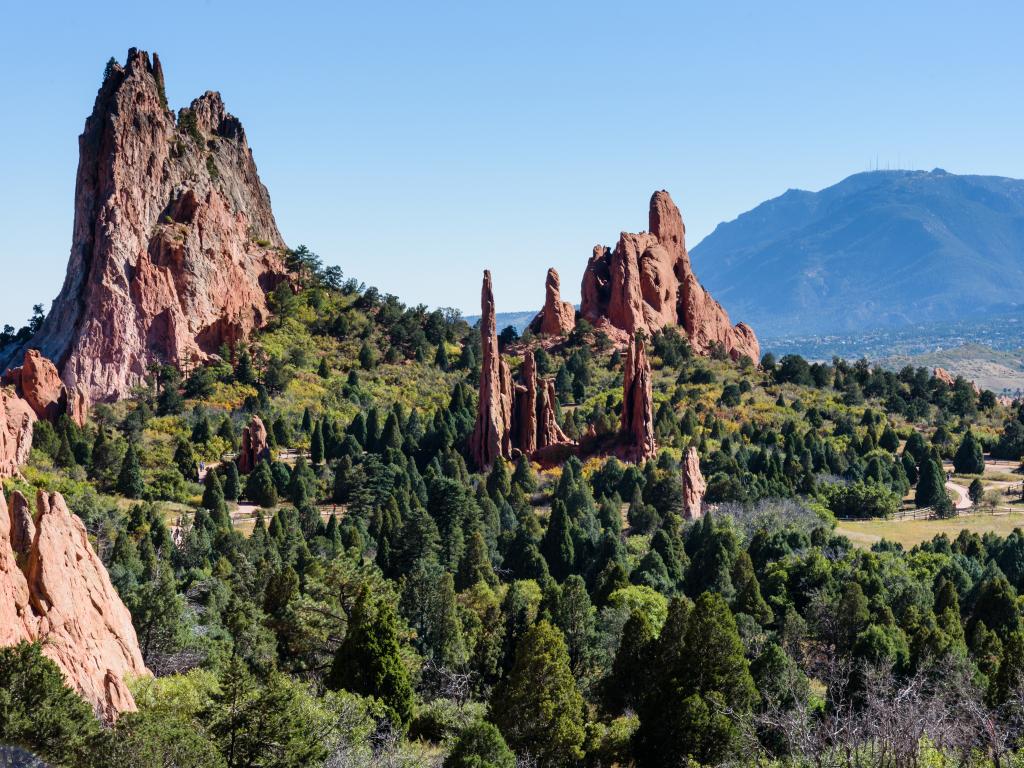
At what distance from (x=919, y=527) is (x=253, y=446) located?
50.0 m

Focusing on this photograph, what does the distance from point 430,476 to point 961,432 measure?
57.6m

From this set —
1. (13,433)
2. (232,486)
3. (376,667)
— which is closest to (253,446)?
(232,486)

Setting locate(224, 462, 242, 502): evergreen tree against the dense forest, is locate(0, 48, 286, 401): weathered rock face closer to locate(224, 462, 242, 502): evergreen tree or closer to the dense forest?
the dense forest

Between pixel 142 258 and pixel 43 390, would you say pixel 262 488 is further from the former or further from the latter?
pixel 142 258

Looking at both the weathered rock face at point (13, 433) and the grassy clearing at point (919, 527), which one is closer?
the weathered rock face at point (13, 433)

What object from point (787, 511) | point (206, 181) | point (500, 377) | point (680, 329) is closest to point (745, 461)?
point (787, 511)

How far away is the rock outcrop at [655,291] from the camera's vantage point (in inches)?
5187

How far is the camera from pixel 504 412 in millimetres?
96125

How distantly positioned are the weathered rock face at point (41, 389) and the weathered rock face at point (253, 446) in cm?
1375

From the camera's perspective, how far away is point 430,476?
290 feet

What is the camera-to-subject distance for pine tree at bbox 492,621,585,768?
37781mm

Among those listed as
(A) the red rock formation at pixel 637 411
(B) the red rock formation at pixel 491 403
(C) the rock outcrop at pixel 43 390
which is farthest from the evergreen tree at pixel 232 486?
(A) the red rock formation at pixel 637 411

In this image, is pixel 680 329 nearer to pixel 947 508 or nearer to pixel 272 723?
pixel 947 508

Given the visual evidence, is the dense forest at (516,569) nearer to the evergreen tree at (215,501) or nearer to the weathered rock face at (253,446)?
the evergreen tree at (215,501)
